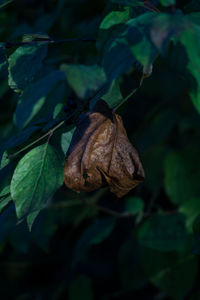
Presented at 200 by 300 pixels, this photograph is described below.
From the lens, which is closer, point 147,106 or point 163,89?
point 163,89

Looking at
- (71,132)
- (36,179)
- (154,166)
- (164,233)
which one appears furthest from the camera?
(154,166)

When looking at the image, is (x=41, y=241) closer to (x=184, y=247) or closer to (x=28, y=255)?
(x=184, y=247)

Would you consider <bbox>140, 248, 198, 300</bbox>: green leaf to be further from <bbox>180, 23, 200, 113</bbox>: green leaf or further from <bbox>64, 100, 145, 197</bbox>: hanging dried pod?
<bbox>180, 23, 200, 113</bbox>: green leaf

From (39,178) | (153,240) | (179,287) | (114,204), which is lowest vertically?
(114,204)

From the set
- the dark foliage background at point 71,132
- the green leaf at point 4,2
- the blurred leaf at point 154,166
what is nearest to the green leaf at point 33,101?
the dark foliage background at point 71,132

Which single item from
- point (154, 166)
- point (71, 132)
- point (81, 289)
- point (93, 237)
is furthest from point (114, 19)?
point (81, 289)

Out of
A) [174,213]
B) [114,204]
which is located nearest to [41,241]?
[174,213]

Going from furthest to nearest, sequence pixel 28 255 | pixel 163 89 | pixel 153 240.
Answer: pixel 28 255, pixel 163 89, pixel 153 240

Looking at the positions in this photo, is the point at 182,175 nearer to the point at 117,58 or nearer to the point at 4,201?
the point at 4,201
